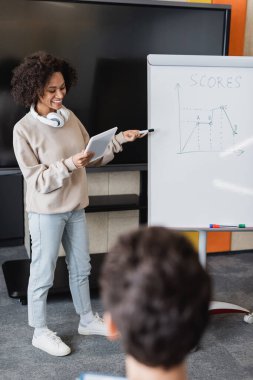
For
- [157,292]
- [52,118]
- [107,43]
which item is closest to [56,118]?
[52,118]

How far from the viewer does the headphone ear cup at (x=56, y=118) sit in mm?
2246

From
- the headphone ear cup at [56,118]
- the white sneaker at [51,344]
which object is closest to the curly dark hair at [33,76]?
the headphone ear cup at [56,118]

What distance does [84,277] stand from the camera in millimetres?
2527

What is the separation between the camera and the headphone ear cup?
2246 millimetres

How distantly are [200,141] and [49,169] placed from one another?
83 centimetres

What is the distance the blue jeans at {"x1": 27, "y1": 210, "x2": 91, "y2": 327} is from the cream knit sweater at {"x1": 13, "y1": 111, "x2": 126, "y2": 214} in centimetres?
7

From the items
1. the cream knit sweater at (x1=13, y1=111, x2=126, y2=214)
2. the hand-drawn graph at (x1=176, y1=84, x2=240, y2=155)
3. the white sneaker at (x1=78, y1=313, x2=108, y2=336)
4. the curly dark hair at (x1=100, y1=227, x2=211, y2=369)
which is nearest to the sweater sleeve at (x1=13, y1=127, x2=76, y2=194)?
the cream knit sweater at (x1=13, y1=111, x2=126, y2=214)

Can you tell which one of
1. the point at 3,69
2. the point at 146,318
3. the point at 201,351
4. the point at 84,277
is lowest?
the point at 201,351

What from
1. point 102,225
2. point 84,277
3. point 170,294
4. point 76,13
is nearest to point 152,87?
point 76,13

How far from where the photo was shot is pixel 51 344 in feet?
7.90

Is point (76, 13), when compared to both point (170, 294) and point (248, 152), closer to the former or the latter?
point (248, 152)

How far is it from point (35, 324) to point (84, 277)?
34 centimetres

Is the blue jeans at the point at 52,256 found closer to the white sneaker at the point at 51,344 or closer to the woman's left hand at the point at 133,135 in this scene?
the white sneaker at the point at 51,344

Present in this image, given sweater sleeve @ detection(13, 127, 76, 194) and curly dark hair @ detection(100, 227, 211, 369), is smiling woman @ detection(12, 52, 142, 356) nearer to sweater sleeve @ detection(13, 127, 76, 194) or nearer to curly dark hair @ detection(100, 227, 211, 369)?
sweater sleeve @ detection(13, 127, 76, 194)
